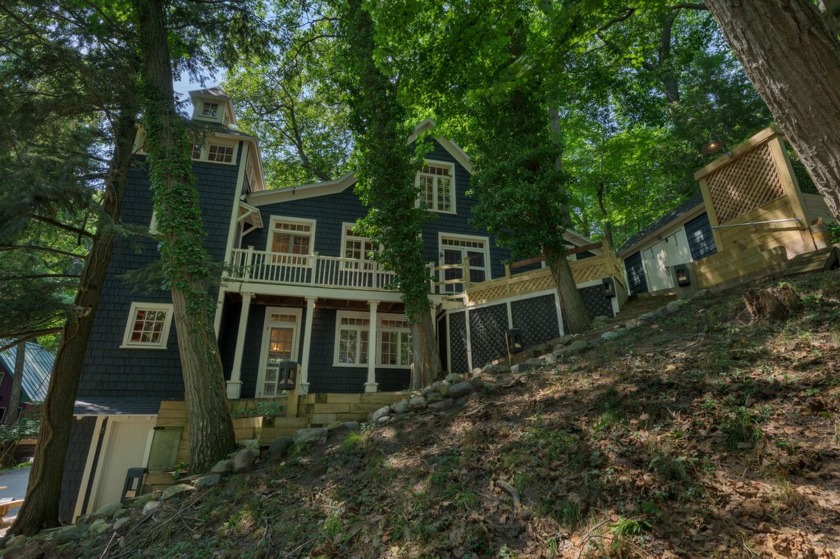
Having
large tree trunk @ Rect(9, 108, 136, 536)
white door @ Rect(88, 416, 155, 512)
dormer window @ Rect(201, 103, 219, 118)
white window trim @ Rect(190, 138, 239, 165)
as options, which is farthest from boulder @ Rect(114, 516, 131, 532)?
dormer window @ Rect(201, 103, 219, 118)

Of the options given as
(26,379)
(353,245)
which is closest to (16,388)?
(26,379)

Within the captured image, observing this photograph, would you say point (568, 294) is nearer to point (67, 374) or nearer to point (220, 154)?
point (67, 374)

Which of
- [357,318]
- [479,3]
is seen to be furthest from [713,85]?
[357,318]

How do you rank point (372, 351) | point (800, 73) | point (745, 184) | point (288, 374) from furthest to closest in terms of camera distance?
1. point (372, 351)
2. point (745, 184)
3. point (288, 374)
4. point (800, 73)

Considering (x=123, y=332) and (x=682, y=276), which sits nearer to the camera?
(x=682, y=276)

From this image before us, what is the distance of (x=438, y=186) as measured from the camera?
13.8 metres

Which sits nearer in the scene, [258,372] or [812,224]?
[812,224]

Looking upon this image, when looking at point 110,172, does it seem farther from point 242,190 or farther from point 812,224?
point 812,224

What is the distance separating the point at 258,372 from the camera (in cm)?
1080

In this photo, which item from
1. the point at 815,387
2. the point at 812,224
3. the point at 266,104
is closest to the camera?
the point at 815,387

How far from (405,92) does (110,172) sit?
5766 mm

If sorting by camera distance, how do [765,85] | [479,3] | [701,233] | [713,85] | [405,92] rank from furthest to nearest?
[713,85] < [701,233] < [405,92] < [479,3] < [765,85]

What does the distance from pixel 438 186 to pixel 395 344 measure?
560cm

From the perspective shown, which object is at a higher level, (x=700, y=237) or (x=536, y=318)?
(x=700, y=237)
